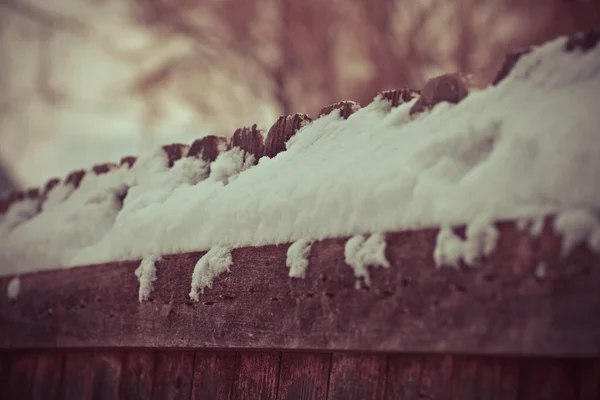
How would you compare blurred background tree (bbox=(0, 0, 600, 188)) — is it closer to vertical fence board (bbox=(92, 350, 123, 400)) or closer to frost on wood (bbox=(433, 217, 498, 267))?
vertical fence board (bbox=(92, 350, 123, 400))

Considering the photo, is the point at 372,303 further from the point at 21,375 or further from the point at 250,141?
the point at 21,375

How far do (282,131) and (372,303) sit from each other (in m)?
0.51

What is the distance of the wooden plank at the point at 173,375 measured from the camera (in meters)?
1.47

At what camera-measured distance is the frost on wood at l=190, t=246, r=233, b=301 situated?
1.27m

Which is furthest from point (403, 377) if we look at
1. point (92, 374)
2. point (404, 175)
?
point (92, 374)

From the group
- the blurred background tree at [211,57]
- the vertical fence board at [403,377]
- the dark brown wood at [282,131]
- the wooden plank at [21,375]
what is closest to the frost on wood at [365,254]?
the vertical fence board at [403,377]

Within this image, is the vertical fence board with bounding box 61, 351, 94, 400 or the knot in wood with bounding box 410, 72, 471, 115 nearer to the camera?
the knot in wood with bounding box 410, 72, 471, 115

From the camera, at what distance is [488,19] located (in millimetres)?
Answer: 6590

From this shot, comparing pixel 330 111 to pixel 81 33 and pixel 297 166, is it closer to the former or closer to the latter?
pixel 297 166

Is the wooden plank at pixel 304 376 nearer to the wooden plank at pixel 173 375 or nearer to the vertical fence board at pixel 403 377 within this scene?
the vertical fence board at pixel 403 377

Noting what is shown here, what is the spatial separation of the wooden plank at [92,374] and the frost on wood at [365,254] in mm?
897

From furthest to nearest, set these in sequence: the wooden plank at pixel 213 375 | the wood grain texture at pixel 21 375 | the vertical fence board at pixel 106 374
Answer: the wood grain texture at pixel 21 375
the vertical fence board at pixel 106 374
the wooden plank at pixel 213 375

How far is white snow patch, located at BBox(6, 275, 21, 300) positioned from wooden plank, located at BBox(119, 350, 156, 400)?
1.61 feet

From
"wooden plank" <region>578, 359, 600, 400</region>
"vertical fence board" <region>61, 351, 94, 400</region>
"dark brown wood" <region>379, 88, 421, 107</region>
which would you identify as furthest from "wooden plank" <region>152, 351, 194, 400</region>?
"wooden plank" <region>578, 359, 600, 400</region>
